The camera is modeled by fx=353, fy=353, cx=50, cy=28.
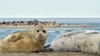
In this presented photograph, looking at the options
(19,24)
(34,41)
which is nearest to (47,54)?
(34,41)

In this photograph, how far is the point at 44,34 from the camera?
270 inches

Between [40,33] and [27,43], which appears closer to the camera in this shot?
[40,33]

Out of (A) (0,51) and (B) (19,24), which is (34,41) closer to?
(A) (0,51)

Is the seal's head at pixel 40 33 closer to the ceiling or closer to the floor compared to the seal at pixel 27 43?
closer to the ceiling

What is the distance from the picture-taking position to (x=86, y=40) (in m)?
7.11

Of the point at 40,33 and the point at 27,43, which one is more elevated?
the point at 40,33

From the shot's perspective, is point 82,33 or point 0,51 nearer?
point 0,51

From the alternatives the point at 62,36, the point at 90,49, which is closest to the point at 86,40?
the point at 90,49

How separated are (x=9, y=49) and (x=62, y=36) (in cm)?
131

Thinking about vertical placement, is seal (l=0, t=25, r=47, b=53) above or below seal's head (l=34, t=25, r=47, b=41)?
below

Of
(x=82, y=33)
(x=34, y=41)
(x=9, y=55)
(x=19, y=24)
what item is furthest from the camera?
(x=19, y=24)

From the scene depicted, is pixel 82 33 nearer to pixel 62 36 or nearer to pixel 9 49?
pixel 62 36

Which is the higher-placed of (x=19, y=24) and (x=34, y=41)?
(x=34, y=41)

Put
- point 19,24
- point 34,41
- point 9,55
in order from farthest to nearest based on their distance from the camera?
1. point 19,24
2. point 34,41
3. point 9,55
